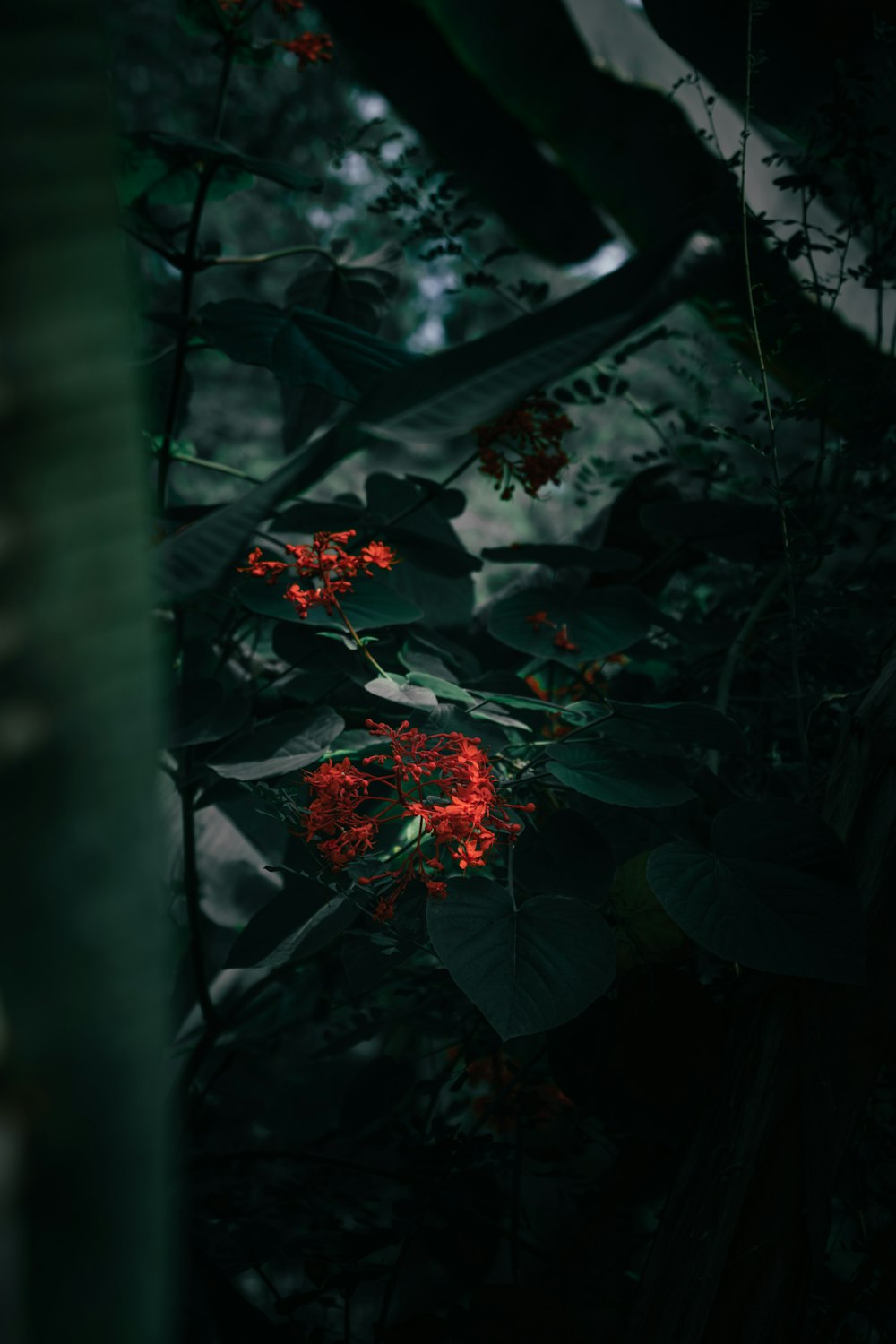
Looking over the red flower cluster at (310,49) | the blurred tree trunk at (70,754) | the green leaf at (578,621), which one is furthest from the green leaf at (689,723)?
the red flower cluster at (310,49)

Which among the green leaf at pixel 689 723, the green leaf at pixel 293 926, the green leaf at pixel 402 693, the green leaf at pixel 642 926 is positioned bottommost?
the green leaf at pixel 642 926

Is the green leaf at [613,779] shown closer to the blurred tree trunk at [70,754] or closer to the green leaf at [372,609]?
the green leaf at [372,609]

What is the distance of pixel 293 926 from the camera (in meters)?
0.54

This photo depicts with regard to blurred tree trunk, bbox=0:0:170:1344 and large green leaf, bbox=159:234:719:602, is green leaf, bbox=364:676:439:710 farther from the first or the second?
blurred tree trunk, bbox=0:0:170:1344

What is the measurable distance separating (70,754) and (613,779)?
15.7 inches

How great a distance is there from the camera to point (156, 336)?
3.33ft

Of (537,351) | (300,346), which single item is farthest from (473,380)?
(300,346)

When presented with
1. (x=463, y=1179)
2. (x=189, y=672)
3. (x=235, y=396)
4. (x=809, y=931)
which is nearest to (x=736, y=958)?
(x=809, y=931)

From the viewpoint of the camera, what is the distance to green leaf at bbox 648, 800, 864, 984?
445 mm

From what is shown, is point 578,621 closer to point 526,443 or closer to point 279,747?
point 526,443

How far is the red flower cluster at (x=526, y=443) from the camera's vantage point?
2.31 ft

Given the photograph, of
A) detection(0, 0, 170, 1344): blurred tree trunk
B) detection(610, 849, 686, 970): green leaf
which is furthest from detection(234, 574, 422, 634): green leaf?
detection(0, 0, 170, 1344): blurred tree trunk

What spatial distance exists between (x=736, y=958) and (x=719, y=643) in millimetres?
350

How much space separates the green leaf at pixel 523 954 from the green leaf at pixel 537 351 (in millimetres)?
265
